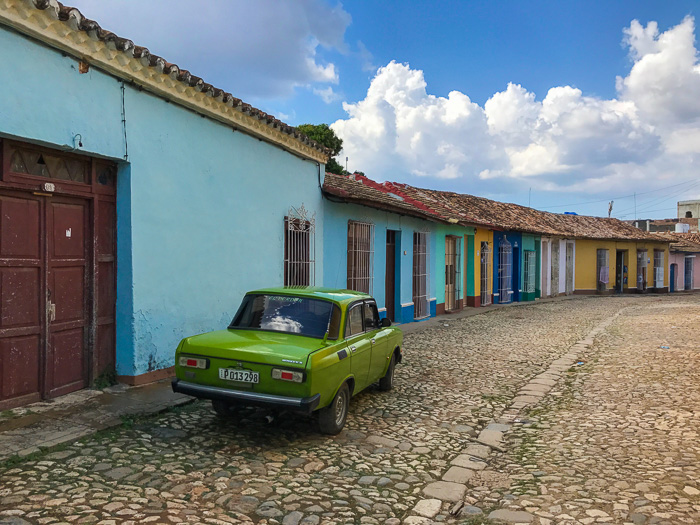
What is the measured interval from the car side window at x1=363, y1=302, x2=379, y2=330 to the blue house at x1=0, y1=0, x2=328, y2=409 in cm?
261

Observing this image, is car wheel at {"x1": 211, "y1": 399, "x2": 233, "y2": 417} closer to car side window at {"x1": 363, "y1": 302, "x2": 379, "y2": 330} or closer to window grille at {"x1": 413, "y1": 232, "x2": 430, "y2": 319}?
car side window at {"x1": 363, "y1": 302, "x2": 379, "y2": 330}

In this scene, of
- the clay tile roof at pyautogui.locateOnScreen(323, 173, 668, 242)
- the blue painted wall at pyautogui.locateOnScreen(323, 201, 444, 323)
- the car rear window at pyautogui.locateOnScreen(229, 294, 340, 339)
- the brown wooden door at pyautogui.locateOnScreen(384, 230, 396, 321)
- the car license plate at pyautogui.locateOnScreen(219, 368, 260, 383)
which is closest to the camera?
the car license plate at pyautogui.locateOnScreen(219, 368, 260, 383)

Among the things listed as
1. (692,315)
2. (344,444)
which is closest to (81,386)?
(344,444)

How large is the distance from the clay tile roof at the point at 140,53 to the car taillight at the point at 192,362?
11.6 feet

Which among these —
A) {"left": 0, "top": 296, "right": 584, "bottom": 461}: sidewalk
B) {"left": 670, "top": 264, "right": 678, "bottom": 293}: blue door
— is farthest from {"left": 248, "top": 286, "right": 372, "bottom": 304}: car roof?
{"left": 670, "top": 264, "right": 678, "bottom": 293}: blue door

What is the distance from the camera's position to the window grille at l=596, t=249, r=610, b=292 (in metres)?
30.8

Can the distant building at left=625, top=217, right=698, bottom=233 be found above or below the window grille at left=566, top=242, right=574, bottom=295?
above

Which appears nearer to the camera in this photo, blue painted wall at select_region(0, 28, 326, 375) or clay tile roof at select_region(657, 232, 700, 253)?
blue painted wall at select_region(0, 28, 326, 375)

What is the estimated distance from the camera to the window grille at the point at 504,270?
72.7ft

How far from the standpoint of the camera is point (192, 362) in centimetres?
498

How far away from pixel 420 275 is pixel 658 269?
26.2 m

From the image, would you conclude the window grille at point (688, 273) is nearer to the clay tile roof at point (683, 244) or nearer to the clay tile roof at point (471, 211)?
the clay tile roof at point (683, 244)

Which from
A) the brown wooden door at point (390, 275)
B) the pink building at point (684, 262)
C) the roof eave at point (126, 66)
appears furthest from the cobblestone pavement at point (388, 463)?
the pink building at point (684, 262)

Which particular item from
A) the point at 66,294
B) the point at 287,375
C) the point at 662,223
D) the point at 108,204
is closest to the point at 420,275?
the point at 108,204
